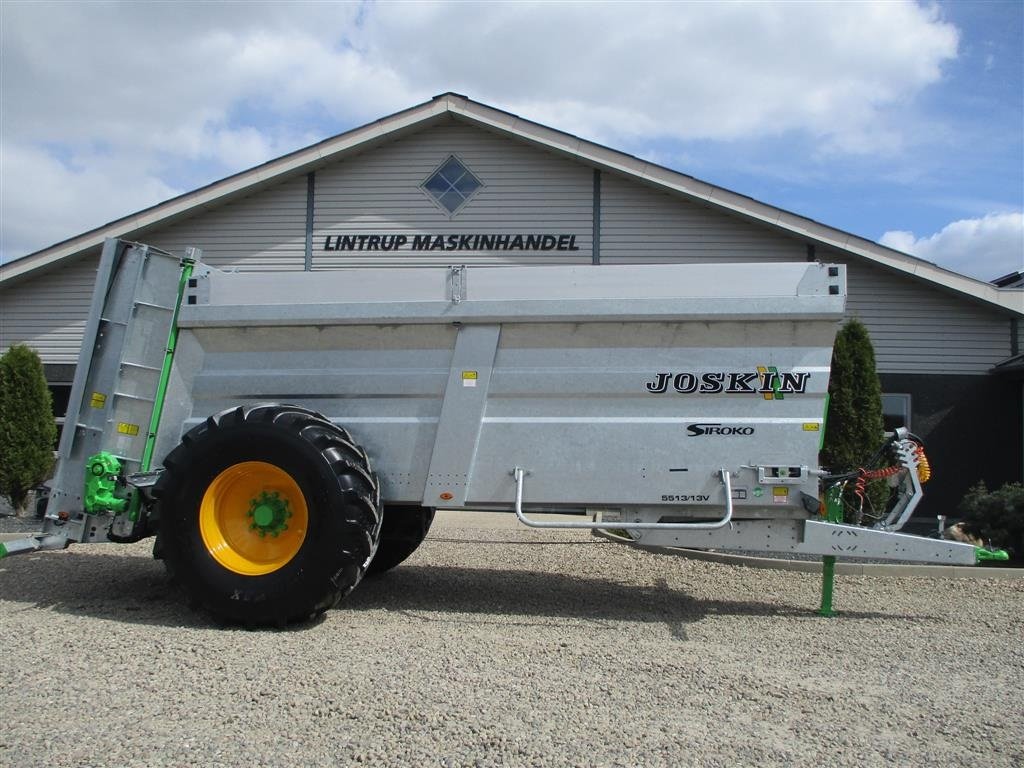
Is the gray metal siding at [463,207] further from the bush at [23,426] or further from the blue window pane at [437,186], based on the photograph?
the bush at [23,426]

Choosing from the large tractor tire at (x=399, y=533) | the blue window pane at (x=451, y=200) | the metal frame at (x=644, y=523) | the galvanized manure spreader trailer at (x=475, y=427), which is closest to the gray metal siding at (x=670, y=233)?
the blue window pane at (x=451, y=200)

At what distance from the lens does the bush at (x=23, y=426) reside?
38.0 feet

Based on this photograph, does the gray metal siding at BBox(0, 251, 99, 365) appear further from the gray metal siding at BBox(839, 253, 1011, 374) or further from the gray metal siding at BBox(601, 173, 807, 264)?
the gray metal siding at BBox(839, 253, 1011, 374)

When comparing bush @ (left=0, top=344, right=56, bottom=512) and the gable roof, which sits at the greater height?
the gable roof

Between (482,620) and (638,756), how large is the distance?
8.47ft

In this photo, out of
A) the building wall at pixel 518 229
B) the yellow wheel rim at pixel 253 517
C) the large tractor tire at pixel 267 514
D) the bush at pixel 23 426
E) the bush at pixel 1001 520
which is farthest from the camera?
the building wall at pixel 518 229

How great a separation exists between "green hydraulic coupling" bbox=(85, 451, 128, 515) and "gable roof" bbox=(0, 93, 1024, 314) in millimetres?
6917

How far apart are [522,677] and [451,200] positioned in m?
9.59

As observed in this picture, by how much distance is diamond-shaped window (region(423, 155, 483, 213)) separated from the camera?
13047mm

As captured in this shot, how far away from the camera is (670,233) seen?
41.6ft

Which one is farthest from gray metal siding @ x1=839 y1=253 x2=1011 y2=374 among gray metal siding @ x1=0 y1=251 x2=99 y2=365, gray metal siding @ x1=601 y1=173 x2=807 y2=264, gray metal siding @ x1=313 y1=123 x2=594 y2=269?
gray metal siding @ x1=0 y1=251 x2=99 y2=365

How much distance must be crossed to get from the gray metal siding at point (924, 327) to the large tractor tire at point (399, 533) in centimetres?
776

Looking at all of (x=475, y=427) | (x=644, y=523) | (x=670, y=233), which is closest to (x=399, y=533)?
(x=475, y=427)

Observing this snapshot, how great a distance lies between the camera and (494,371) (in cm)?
586
